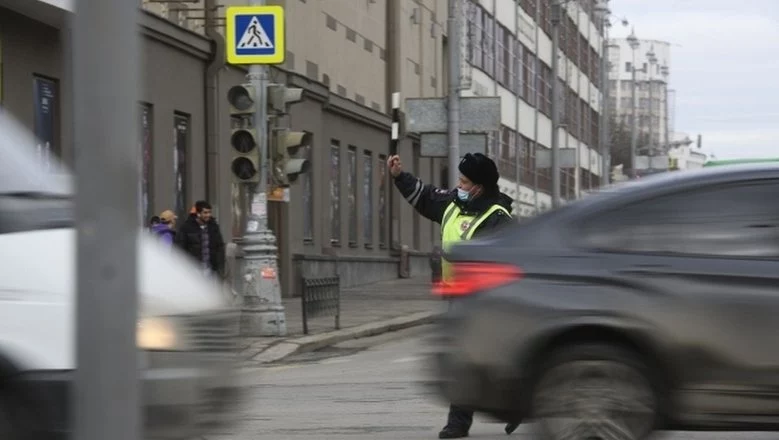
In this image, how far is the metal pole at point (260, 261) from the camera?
63.5 feet

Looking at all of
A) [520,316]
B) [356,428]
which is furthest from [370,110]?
[520,316]

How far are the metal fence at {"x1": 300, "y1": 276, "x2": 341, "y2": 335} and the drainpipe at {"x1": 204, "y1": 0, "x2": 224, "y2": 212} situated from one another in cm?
631

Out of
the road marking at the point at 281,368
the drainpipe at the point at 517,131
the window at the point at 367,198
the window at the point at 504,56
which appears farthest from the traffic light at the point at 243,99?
the drainpipe at the point at 517,131

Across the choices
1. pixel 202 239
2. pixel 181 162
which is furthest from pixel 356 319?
pixel 181 162

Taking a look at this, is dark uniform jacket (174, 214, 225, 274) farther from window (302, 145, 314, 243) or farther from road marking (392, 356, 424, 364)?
window (302, 145, 314, 243)

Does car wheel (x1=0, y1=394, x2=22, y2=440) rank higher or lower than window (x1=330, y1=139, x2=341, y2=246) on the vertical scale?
lower

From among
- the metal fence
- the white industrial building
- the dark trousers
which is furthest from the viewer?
the white industrial building

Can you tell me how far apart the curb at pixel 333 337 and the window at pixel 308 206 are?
844 centimetres

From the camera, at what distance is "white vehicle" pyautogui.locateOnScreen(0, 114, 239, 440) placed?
5918 millimetres

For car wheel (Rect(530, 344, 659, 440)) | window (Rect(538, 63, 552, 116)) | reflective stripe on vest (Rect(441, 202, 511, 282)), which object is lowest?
car wheel (Rect(530, 344, 659, 440))

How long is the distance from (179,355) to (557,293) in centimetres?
229

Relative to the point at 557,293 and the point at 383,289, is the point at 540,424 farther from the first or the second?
the point at 383,289

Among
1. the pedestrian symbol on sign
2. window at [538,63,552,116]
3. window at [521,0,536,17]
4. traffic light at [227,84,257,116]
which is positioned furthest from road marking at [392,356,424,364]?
window at [538,63,552,116]

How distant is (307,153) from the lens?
112ft
